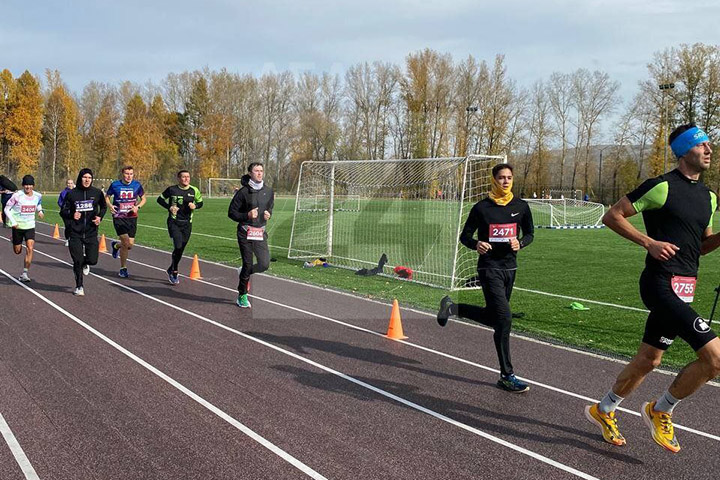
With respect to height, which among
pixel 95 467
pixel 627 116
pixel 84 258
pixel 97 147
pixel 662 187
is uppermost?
pixel 627 116

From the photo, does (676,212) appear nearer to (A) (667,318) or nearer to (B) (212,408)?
(A) (667,318)

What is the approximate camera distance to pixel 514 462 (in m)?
4.19

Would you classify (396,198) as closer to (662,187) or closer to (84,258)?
(84,258)

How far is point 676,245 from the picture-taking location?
164 inches

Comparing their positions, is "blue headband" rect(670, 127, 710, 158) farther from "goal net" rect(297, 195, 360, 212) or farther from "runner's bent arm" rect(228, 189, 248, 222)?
"goal net" rect(297, 195, 360, 212)

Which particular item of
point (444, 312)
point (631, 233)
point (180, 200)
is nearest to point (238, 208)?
point (180, 200)

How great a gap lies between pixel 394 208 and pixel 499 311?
54.5 ft

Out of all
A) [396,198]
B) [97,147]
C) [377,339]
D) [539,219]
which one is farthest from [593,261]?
[97,147]

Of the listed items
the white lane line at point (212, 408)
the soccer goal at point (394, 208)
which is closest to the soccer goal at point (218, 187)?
the soccer goal at point (394, 208)

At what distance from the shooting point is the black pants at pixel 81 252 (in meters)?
10.6

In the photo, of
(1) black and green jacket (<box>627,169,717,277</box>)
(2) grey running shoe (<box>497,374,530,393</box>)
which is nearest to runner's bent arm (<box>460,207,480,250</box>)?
(2) grey running shoe (<box>497,374,530,393</box>)

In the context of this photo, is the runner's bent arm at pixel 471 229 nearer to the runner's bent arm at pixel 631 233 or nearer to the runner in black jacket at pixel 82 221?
the runner's bent arm at pixel 631 233

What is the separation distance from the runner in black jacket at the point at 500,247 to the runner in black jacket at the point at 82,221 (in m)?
7.40

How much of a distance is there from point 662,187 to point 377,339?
4.48 m
